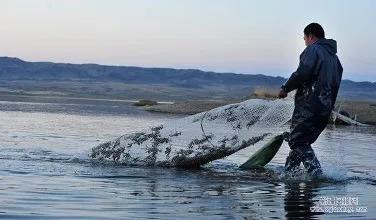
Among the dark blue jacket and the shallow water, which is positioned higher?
the dark blue jacket

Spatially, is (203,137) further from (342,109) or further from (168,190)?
(342,109)

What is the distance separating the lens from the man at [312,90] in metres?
9.16

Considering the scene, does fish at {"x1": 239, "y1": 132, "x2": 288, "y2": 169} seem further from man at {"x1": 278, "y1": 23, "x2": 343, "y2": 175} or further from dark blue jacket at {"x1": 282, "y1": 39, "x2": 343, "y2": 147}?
dark blue jacket at {"x1": 282, "y1": 39, "x2": 343, "y2": 147}

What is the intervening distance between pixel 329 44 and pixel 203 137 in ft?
8.12

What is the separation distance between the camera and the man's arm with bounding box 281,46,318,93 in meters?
9.10

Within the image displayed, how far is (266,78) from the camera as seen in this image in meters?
177

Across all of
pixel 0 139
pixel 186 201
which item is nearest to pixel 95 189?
pixel 186 201

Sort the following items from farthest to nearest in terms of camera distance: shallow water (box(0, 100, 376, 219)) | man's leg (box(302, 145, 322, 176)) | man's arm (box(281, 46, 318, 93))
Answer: man's leg (box(302, 145, 322, 176)) < man's arm (box(281, 46, 318, 93)) < shallow water (box(0, 100, 376, 219))

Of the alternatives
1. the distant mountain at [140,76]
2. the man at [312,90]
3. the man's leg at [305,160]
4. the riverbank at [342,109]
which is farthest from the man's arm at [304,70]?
the distant mountain at [140,76]

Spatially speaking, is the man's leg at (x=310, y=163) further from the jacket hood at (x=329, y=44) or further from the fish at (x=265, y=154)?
Answer: the jacket hood at (x=329, y=44)

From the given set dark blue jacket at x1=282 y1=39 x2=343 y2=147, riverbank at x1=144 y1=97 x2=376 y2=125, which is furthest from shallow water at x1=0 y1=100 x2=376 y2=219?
riverbank at x1=144 y1=97 x2=376 y2=125

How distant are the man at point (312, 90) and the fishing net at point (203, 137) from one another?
1135 millimetres

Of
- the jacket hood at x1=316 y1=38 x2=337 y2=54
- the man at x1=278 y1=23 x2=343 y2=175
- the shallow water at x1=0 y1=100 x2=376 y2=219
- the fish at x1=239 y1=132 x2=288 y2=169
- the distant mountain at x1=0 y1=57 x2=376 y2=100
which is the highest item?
the distant mountain at x1=0 y1=57 x2=376 y2=100

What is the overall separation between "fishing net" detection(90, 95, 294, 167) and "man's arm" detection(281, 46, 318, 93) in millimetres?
1358
